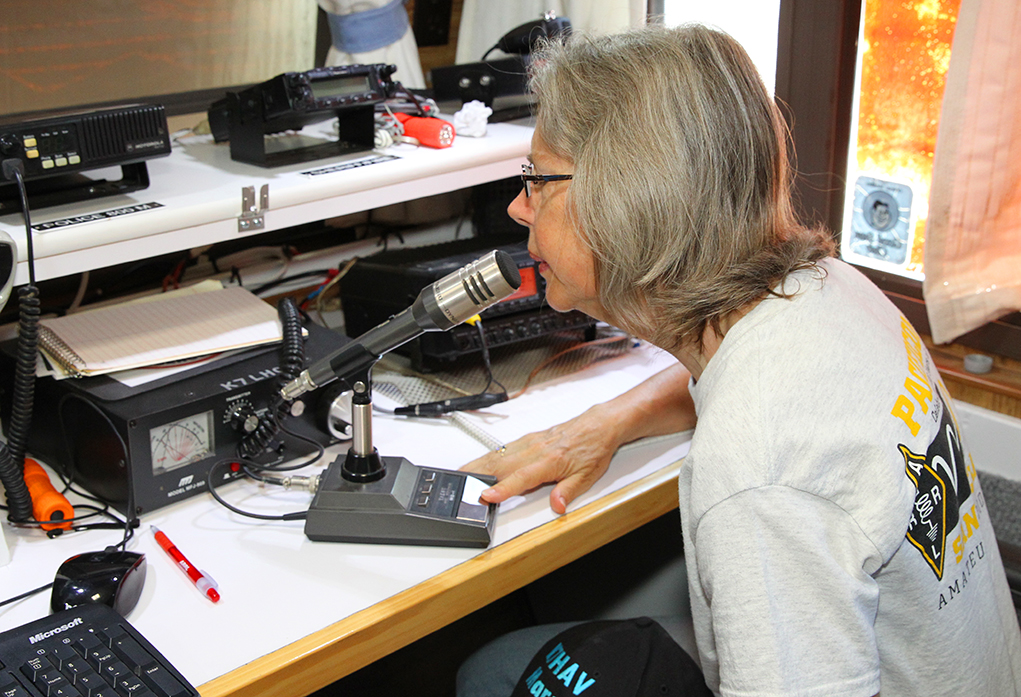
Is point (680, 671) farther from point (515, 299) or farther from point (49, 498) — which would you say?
point (49, 498)

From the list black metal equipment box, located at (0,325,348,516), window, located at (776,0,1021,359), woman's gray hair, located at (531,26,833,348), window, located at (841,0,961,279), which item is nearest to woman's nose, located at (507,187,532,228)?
woman's gray hair, located at (531,26,833,348)

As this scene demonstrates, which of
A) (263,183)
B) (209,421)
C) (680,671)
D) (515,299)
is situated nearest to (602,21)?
(515,299)

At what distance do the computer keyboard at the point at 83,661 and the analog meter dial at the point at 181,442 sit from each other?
260 mm

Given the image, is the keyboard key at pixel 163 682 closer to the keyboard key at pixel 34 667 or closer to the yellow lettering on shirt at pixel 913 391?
the keyboard key at pixel 34 667

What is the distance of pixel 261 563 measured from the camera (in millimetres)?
1086

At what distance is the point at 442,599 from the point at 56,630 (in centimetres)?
40

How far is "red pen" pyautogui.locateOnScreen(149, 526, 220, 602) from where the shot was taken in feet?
3.33

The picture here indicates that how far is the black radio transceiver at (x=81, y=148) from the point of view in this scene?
43.6 inches

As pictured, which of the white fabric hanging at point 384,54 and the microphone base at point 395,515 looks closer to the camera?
the microphone base at point 395,515

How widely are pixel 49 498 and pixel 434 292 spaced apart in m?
0.59

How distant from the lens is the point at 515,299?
1.53 m

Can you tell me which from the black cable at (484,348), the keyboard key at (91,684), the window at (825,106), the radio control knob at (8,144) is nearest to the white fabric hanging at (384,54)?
the black cable at (484,348)

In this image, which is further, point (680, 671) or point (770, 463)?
point (680, 671)

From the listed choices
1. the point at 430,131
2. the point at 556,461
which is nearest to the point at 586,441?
the point at 556,461
